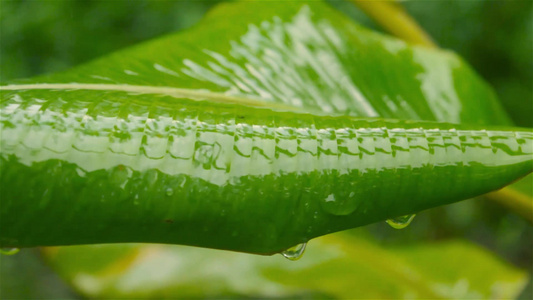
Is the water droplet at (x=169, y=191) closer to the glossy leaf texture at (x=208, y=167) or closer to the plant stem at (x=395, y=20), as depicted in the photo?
the glossy leaf texture at (x=208, y=167)

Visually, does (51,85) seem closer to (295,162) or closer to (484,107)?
(295,162)

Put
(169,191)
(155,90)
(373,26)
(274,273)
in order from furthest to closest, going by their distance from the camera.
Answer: (373,26), (274,273), (155,90), (169,191)

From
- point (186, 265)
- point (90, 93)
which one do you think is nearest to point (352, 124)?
point (90, 93)

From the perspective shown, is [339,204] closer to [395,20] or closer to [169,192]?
[169,192]

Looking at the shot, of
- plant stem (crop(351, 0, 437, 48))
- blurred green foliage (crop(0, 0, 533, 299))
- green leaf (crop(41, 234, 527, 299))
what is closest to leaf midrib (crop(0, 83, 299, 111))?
plant stem (crop(351, 0, 437, 48))

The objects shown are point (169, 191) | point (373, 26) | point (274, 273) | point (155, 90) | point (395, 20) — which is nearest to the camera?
point (169, 191)

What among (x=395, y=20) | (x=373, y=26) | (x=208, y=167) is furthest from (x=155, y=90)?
(x=373, y=26)
